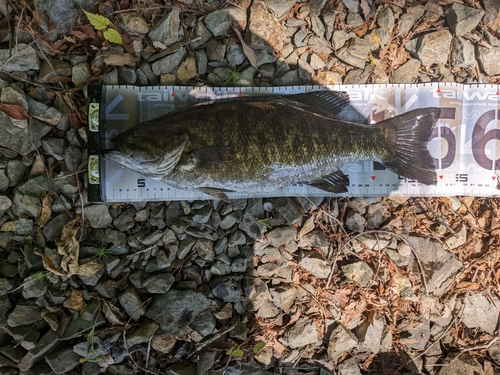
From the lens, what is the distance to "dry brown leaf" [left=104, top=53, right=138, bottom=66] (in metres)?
3.73

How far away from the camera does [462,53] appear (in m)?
4.05

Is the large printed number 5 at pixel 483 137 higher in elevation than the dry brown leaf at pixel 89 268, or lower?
higher

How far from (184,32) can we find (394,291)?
12.1ft

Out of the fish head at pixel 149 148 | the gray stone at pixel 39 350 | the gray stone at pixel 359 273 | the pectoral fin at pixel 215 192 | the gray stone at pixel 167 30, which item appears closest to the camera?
the fish head at pixel 149 148

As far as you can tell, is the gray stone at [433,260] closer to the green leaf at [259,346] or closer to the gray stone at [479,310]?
the gray stone at [479,310]

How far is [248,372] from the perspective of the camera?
3852 millimetres

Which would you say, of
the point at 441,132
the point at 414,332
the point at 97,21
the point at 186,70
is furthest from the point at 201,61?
the point at 414,332

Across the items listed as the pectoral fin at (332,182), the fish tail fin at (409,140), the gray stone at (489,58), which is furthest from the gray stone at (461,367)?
the gray stone at (489,58)

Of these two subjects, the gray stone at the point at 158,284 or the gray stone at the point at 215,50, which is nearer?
the gray stone at the point at 158,284

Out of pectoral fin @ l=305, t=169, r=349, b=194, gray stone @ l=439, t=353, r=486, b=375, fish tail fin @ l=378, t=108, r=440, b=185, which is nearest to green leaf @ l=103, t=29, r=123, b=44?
pectoral fin @ l=305, t=169, r=349, b=194

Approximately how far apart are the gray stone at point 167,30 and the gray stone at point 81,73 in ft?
2.43

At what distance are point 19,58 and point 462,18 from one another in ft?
15.7

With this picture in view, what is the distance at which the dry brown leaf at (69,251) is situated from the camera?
143 inches

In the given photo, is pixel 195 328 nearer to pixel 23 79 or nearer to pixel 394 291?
pixel 394 291
